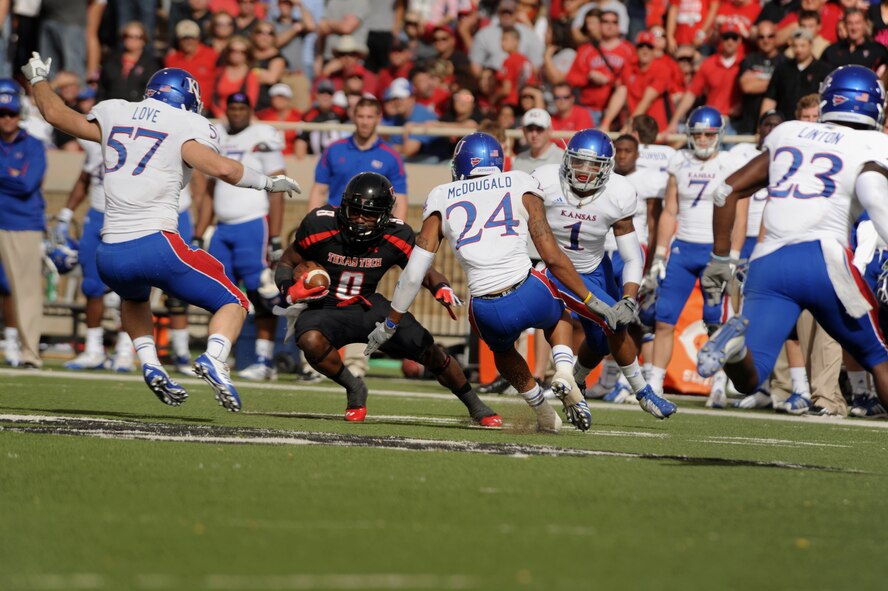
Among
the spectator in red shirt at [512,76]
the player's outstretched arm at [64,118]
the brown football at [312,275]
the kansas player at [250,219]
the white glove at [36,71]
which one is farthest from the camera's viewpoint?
the spectator in red shirt at [512,76]

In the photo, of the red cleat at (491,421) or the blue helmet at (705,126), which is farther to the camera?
the blue helmet at (705,126)

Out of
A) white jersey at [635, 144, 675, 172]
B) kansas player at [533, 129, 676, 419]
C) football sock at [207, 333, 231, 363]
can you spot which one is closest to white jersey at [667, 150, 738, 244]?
white jersey at [635, 144, 675, 172]

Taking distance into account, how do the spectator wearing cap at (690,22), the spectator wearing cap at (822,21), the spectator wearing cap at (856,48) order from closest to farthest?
the spectator wearing cap at (856,48), the spectator wearing cap at (822,21), the spectator wearing cap at (690,22)

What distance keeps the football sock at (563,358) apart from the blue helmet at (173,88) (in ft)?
8.42

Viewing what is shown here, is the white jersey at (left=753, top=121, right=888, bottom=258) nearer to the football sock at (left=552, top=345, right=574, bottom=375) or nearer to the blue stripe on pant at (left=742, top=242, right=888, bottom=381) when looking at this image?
the blue stripe on pant at (left=742, top=242, right=888, bottom=381)

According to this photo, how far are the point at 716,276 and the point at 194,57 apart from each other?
11068mm

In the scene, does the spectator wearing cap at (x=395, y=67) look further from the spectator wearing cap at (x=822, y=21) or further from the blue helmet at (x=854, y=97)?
the blue helmet at (x=854, y=97)

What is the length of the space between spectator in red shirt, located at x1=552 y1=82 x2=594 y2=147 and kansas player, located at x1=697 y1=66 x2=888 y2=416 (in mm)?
8163

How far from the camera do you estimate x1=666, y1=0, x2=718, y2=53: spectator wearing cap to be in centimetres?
1548

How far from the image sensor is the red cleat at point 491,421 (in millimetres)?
8531

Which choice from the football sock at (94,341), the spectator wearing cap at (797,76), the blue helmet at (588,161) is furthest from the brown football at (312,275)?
the spectator wearing cap at (797,76)

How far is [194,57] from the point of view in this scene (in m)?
16.8

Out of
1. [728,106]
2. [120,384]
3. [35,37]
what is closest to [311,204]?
[120,384]

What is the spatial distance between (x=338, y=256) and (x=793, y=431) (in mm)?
3115
